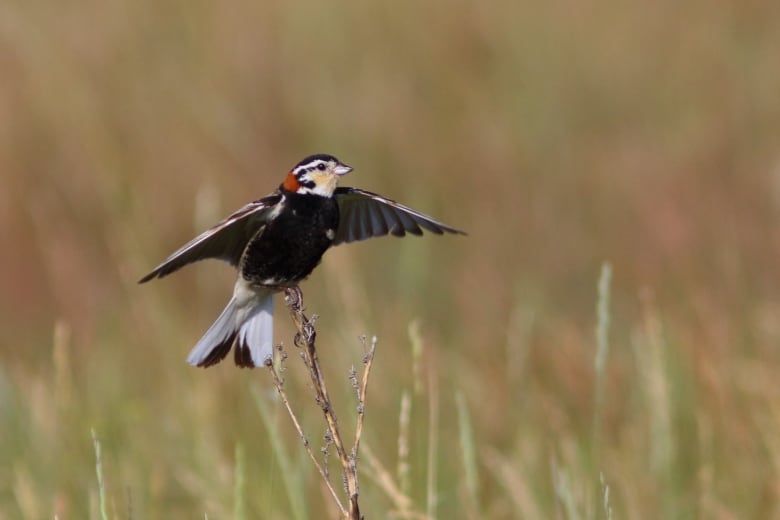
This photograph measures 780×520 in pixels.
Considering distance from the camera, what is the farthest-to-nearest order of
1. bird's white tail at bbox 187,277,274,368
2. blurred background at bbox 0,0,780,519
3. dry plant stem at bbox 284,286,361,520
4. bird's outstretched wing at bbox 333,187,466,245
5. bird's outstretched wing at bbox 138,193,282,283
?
blurred background at bbox 0,0,780,519, bird's outstretched wing at bbox 333,187,466,245, bird's white tail at bbox 187,277,274,368, bird's outstretched wing at bbox 138,193,282,283, dry plant stem at bbox 284,286,361,520

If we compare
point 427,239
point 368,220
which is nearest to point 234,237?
point 368,220

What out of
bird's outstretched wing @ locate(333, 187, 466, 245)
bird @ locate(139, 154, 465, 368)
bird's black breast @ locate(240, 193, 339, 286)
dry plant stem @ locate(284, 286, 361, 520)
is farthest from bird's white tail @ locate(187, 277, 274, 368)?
dry plant stem @ locate(284, 286, 361, 520)

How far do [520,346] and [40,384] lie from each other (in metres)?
1.89

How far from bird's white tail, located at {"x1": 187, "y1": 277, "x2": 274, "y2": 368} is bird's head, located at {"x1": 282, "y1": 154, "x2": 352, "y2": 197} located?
0.27 meters

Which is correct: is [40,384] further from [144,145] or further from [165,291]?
[144,145]

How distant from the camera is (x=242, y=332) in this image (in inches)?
125

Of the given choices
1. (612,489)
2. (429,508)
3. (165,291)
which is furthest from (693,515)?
(165,291)

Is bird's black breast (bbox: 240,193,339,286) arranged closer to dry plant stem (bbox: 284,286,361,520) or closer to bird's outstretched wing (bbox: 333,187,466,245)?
bird's outstretched wing (bbox: 333,187,466,245)

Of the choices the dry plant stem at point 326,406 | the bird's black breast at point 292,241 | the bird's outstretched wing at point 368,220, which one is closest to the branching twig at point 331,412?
the dry plant stem at point 326,406

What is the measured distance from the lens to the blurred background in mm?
4371

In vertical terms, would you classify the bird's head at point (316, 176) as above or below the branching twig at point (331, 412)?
above

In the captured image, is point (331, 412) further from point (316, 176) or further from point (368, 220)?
point (368, 220)

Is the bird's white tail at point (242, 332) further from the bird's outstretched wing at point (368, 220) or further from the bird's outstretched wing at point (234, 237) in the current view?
the bird's outstretched wing at point (368, 220)

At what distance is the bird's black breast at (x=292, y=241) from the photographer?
2.92m
